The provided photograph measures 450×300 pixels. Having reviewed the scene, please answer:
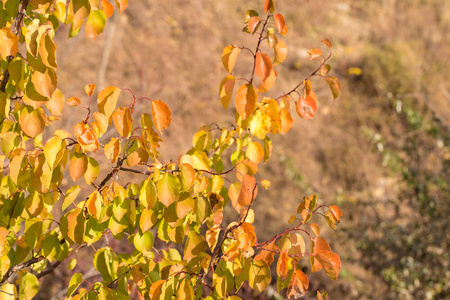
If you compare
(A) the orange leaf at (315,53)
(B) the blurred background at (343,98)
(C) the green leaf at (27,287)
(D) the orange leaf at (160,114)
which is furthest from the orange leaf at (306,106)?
(B) the blurred background at (343,98)

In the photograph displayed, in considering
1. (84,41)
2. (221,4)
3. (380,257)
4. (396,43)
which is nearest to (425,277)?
(380,257)

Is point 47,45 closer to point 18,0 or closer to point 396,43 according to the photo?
point 18,0

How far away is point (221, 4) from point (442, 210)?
21.8 feet

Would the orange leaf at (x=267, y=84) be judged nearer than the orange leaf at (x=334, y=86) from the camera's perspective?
Yes

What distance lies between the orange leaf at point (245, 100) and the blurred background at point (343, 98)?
2730 millimetres

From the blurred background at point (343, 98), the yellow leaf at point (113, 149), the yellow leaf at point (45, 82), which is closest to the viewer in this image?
the yellow leaf at point (45, 82)

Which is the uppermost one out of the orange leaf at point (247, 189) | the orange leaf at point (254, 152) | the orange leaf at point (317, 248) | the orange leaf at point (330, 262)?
the orange leaf at point (247, 189)

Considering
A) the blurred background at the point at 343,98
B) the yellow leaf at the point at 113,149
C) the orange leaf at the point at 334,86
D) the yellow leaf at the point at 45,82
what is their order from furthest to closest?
the blurred background at the point at 343,98 → the orange leaf at the point at 334,86 → the yellow leaf at the point at 113,149 → the yellow leaf at the point at 45,82

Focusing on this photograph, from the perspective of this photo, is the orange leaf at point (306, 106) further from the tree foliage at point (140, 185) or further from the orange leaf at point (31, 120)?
the orange leaf at point (31, 120)

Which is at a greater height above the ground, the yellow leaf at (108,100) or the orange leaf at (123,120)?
the yellow leaf at (108,100)

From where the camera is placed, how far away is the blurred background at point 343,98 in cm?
386

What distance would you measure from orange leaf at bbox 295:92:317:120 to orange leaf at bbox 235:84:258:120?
0.16 meters

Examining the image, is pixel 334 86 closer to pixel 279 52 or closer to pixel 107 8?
pixel 279 52

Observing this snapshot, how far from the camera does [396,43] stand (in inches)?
324
